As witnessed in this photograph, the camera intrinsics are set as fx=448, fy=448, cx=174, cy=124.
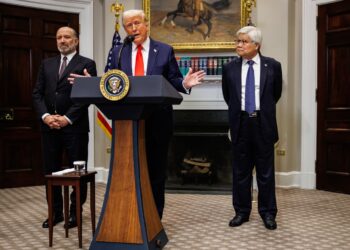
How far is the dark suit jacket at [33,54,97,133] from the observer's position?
11.8 ft

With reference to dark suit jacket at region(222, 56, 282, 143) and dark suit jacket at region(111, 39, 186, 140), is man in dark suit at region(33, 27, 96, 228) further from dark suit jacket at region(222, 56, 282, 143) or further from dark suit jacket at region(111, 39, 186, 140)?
dark suit jacket at region(222, 56, 282, 143)

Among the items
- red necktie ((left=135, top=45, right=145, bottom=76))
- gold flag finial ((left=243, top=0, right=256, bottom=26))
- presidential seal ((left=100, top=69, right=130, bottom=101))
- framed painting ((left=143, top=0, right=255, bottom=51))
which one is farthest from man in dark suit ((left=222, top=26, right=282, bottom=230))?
framed painting ((left=143, top=0, right=255, bottom=51))

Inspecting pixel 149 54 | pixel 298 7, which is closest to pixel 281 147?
pixel 298 7

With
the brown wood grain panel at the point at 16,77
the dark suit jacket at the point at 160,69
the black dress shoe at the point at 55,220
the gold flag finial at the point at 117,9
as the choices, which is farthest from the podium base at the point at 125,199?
the brown wood grain panel at the point at 16,77

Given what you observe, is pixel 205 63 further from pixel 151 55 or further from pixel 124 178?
pixel 124 178

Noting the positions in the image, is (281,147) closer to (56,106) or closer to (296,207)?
(296,207)

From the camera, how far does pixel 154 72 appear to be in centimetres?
307

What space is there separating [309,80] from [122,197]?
3745 mm

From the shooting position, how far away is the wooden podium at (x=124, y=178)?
2.61m

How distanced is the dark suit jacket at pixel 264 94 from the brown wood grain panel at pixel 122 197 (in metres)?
1.24

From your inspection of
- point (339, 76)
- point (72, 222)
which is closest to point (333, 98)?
point (339, 76)

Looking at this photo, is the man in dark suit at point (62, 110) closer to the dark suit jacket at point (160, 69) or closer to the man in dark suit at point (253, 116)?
the dark suit jacket at point (160, 69)

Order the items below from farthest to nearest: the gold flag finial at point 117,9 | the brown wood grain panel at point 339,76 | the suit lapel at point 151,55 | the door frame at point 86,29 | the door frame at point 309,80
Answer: the door frame at point 86,29
the gold flag finial at point 117,9
the door frame at point 309,80
the brown wood grain panel at point 339,76
the suit lapel at point 151,55

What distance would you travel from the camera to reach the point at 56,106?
3.61 meters
